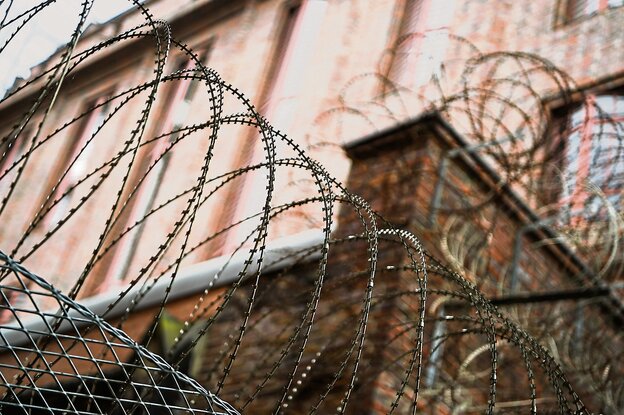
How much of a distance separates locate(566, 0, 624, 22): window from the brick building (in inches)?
0.7

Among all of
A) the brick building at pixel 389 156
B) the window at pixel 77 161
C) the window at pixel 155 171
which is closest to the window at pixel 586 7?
the brick building at pixel 389 156

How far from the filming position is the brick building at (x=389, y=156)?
4.55 metres

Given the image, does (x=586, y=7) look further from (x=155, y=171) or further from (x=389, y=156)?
(x=155, y=171)

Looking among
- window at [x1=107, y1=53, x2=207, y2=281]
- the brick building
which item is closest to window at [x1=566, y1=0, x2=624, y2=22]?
the brick building

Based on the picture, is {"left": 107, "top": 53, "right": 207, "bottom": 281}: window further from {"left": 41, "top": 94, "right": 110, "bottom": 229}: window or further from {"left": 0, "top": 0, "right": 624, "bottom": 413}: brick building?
{"left": 41, "top": 94, "right": 110, "bottom": 229}: window

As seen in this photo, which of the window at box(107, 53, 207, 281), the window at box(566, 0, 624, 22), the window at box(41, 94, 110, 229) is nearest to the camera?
the window at box(566, 0, 624, 22)

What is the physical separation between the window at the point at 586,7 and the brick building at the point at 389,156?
17mm

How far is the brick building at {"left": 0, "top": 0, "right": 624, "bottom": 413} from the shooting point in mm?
4547

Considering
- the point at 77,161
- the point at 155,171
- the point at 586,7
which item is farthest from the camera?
the point at 77,161

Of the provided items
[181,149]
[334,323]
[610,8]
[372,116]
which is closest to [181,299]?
[334,323]

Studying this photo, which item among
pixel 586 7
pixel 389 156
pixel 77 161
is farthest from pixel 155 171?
pixel 389 156

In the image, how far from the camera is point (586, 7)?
25.3 feet

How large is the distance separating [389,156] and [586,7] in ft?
11.0

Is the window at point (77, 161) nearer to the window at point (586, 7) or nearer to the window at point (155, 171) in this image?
the window at point (155, 171)
